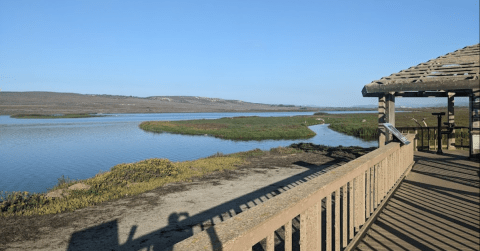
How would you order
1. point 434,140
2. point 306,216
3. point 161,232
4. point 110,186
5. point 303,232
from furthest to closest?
point 434,140, point 110,186, point 161,232, point 306,216, point 303,232

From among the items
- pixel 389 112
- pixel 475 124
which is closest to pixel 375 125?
pixel 475 124

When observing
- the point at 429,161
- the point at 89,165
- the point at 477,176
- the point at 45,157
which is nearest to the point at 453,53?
the point at 429,161

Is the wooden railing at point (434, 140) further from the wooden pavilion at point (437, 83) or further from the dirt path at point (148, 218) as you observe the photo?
the dirt path at point (148, 218)

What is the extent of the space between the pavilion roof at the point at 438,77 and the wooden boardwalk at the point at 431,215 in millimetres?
2030

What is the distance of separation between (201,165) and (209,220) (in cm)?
690

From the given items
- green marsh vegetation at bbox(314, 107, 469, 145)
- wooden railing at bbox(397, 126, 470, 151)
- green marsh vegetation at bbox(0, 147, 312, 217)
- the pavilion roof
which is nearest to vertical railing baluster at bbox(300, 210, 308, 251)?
the pavilion roof

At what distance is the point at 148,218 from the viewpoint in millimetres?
6777

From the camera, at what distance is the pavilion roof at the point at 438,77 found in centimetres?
658

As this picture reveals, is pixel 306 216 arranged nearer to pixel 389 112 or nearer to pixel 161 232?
pixel 161 232

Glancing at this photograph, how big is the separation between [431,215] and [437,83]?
314 cm

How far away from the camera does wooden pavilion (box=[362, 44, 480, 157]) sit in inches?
263

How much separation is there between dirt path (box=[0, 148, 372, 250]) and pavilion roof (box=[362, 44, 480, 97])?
3885mm

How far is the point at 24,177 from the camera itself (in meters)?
14.9

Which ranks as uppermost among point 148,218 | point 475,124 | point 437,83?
point 437,83
